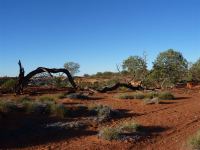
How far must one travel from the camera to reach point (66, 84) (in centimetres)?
4159

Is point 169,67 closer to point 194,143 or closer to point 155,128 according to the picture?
point 155,128

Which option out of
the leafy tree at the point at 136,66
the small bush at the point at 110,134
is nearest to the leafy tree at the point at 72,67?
the leafy tree at the point at 136,66

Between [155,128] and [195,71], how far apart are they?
112 feet

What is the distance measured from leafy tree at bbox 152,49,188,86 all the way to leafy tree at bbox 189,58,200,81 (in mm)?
4116

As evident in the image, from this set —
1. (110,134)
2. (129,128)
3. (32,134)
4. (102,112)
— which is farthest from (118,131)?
(102,112)

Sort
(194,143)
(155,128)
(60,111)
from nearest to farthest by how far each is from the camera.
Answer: (194,143), (155,128), (60,111)

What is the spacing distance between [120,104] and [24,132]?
8471 millimetres

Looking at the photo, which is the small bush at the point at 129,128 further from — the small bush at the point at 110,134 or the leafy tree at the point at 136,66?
the leafy tree at the point at 136,66

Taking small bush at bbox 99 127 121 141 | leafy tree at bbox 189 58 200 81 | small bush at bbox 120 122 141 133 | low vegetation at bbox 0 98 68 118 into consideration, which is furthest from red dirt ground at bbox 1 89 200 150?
leafy tree at bbox 189 58 200 81

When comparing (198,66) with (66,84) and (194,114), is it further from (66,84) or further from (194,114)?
(194,114)

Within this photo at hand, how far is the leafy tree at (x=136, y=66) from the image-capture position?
40031 millimetres

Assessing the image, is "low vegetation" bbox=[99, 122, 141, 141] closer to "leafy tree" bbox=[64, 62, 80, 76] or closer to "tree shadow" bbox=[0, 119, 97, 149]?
"tree shadow" bbox=[0, 119, 97, 149]

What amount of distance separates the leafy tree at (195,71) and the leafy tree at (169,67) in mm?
4116

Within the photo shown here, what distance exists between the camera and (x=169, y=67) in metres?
40.7
